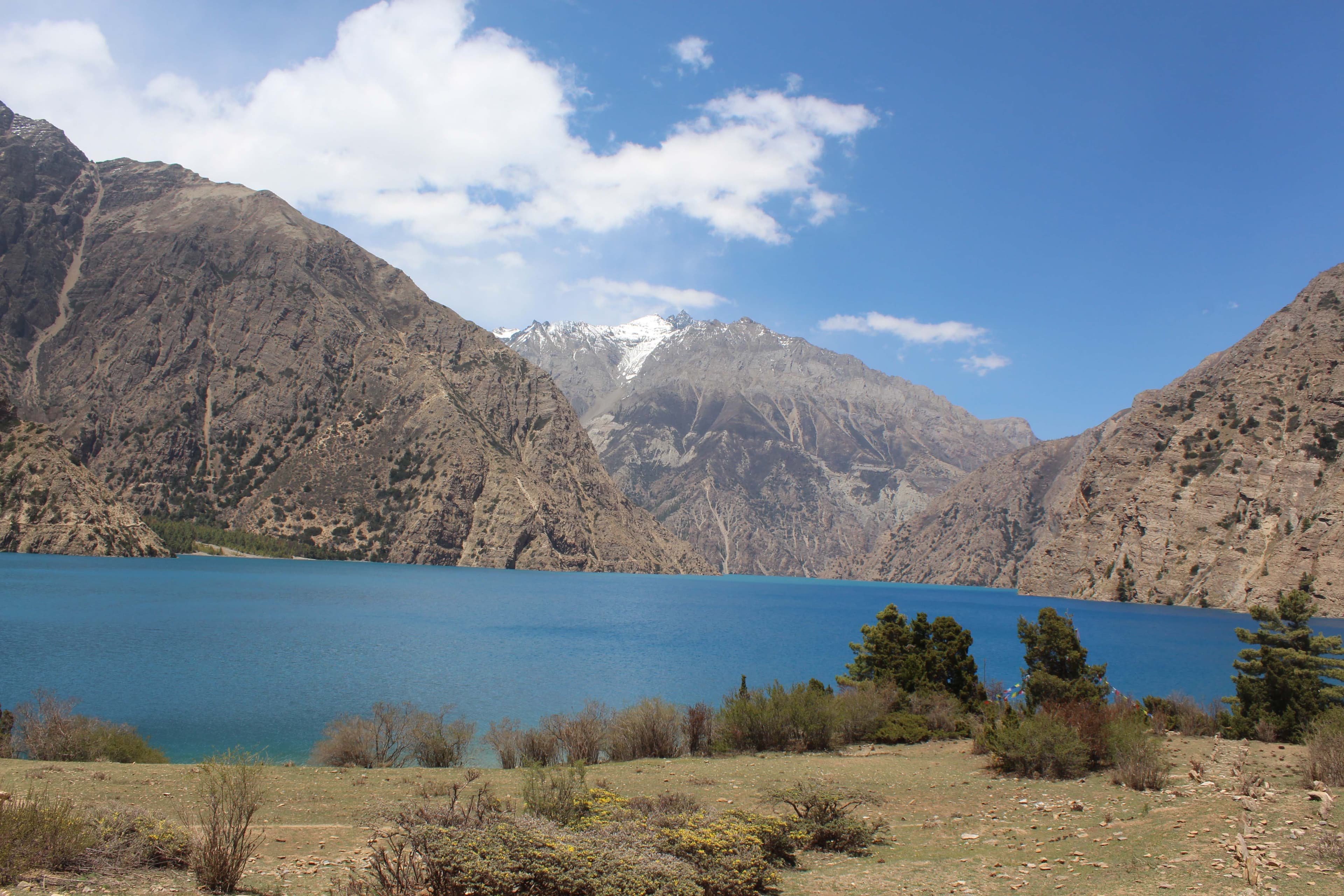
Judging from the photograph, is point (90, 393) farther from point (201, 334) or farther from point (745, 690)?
point (745, 690)

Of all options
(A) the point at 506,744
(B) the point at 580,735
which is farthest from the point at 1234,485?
(A) the point at 506,744

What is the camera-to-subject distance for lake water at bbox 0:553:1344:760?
2914 centimetres

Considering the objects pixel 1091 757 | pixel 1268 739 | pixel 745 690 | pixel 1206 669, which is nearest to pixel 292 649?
pixel 745 690

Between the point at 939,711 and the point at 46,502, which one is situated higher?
the point at 46,502

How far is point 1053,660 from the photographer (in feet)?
88.7

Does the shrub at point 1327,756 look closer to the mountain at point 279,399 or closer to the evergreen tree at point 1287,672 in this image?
the evergreen tree at point 1287,672

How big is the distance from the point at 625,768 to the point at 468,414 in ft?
549

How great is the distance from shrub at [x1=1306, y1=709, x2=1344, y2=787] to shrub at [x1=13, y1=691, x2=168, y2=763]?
24285 mm

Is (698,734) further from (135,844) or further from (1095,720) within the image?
(135,844)

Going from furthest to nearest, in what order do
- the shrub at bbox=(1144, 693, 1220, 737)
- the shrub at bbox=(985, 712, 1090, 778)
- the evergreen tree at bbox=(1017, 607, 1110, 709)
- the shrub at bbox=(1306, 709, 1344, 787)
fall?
the evergreen tree at bbox=(1017, 607, 1110, 709) < the shrub at bbox=(1144, 693, 1220, 737) < the shrub at bbox=(985, 712, 1090, 778) < the shrub at bbox=(1306, 709, 1344, 787)

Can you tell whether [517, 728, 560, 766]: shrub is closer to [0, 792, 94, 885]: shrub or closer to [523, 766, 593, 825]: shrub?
[523, 766, 593, 825]: shrub

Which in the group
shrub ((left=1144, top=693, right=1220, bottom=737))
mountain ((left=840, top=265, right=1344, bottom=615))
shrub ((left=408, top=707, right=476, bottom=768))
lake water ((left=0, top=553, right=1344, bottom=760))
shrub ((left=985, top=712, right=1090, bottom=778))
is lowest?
lake water ((left=0, top=553, right=1344, bottom=760))

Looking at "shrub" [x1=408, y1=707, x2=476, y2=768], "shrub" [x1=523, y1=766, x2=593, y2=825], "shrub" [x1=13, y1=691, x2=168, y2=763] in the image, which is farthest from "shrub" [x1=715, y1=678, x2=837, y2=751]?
"shrub" [x1=13, y1=691, x2=168, y2=763]

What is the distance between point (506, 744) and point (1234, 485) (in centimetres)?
11660
